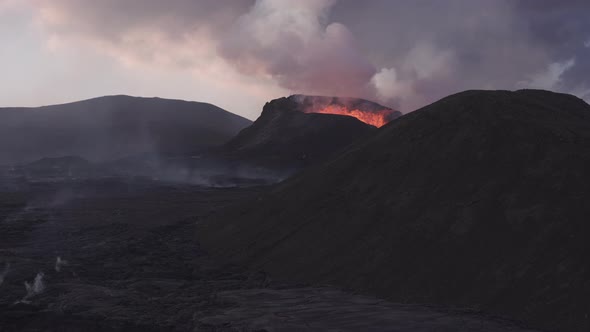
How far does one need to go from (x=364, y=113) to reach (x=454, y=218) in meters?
84.8

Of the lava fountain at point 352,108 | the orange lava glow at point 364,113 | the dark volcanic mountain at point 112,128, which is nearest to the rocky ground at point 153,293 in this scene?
the orange lava glow at point 364,113

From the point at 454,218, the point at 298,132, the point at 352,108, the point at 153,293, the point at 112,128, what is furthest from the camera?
the point at 112,128

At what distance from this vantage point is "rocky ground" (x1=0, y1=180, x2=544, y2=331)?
14.5m

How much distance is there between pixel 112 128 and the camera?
5773 inches

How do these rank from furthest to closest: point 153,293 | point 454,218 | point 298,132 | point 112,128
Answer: point 112,128
point 298,132
point 454,218
point 153,293

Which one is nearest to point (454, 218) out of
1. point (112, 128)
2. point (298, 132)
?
point (298, 132)

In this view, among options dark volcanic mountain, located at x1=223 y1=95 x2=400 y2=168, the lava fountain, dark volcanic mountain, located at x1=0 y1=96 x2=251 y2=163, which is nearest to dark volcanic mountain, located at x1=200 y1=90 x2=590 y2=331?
dark volcanic mountain, located at x1=223 y1=95 x2=400 y2=168

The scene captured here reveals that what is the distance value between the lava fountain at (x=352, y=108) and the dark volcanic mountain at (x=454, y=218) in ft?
240

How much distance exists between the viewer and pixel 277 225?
2602cm

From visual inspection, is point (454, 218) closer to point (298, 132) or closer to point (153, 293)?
point (153, 293)

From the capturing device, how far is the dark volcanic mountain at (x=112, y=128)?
130m

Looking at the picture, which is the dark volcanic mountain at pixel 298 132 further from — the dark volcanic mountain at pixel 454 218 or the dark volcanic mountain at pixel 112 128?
the dark volcanic mountain at pixel 454 218

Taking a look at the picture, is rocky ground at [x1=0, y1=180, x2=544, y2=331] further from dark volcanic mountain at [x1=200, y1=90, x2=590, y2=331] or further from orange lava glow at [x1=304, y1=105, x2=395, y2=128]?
orange lava glow at [x1=304, y1=105, x2=395, y2=128]

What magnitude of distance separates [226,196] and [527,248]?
139 feet
